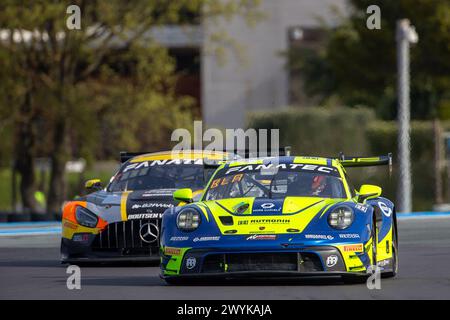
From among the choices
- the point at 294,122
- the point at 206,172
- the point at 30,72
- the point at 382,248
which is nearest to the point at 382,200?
the point at 382,248

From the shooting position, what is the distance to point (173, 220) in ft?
36.2

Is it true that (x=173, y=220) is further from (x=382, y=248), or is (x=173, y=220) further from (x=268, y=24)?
(x=268, y=24)

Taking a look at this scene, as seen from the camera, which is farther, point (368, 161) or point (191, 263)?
point (368, 161)

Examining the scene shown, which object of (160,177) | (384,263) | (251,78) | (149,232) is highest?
(251,78)

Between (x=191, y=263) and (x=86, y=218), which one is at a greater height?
(x=86, y=218)

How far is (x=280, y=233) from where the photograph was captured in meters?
10.6

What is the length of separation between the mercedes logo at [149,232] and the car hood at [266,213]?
2111 mm

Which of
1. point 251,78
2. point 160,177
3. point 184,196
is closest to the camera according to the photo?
point 184,196

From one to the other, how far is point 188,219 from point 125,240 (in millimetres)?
2622

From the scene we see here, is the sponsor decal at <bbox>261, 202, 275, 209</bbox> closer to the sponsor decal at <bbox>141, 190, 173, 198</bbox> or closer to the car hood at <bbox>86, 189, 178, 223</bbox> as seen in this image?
the car hood at <bbox>86, 189, 178, 223</bbox>

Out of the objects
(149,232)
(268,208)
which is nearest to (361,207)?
(268,208)

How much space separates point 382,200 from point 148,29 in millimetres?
22279

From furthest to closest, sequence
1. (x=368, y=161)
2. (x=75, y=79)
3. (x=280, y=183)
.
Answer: (x=75, y=79)
(x=368, y=161)
(x=280, y=183)

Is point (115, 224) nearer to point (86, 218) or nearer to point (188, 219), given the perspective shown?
point (86, 218)
